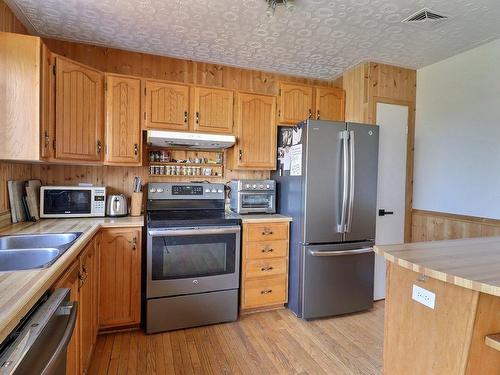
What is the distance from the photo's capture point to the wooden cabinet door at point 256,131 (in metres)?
2.88

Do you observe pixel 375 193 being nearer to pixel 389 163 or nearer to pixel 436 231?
pixel 389 163

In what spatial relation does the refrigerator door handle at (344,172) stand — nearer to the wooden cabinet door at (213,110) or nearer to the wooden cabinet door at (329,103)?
the wooden cabinet door at (329,103)

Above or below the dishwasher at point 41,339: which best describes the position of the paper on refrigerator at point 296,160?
above

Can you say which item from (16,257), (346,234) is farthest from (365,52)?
(16,257)

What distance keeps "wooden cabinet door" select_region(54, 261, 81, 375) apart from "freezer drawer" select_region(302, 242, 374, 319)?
1.75 m

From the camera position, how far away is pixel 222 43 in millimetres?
2578

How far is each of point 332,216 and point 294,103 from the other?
128 centimetres

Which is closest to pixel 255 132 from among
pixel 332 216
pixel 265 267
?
A: pixel 332 216

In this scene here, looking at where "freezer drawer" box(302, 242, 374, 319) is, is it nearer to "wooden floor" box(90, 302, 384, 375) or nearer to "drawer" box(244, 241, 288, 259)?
"wooden floor" box(90, 302, 384, 375)

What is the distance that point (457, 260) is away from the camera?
1303 mm

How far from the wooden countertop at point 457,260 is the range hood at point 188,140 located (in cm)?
169

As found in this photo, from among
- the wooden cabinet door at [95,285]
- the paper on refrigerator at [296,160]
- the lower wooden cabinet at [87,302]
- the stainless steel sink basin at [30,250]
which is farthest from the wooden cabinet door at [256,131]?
the stainless steel sink basin at [30,250]

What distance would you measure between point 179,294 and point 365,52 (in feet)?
9.06

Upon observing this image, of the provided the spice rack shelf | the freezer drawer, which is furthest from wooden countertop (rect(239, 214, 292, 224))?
the spice rack shelf
